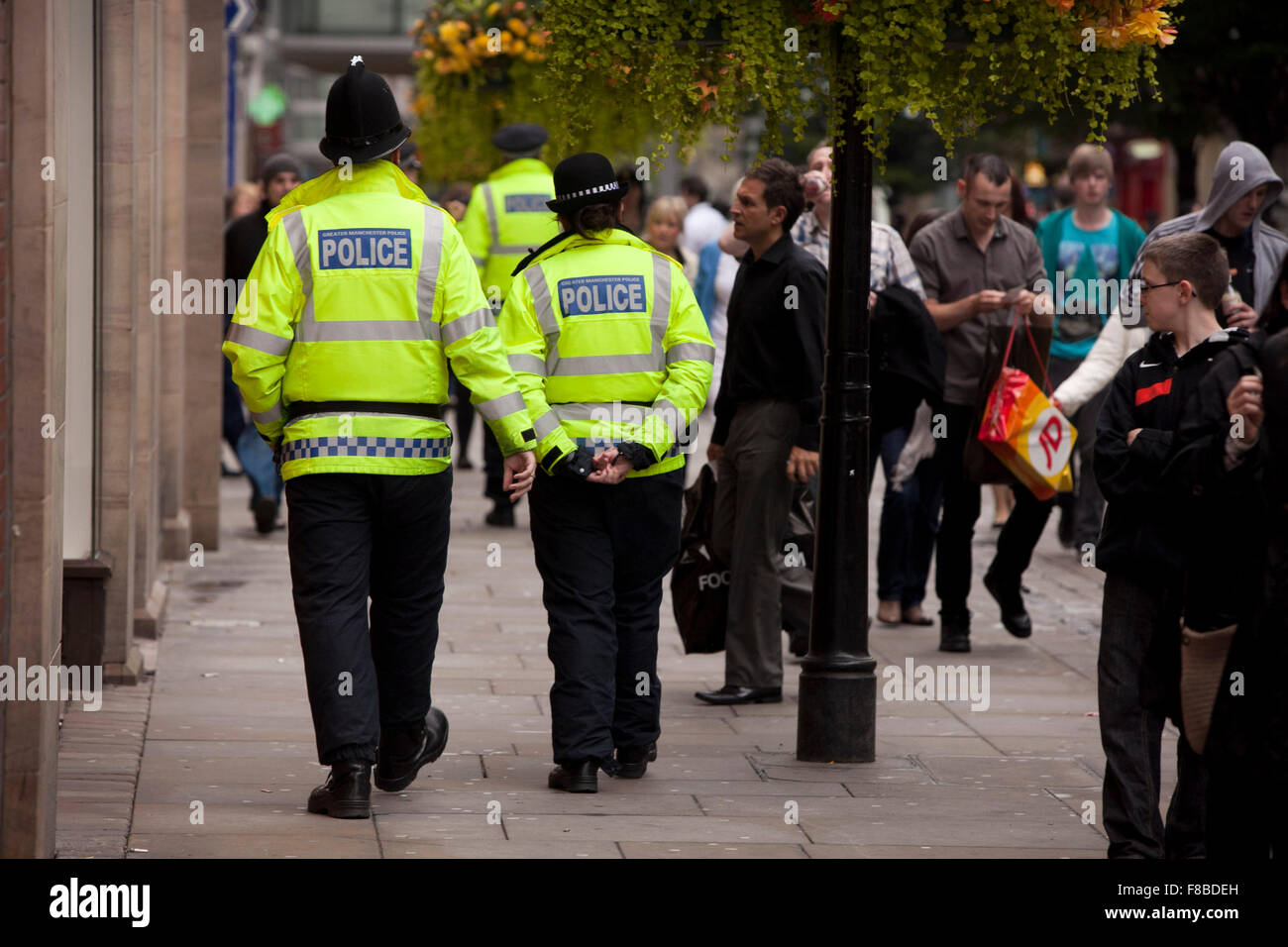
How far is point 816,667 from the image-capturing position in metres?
6.79

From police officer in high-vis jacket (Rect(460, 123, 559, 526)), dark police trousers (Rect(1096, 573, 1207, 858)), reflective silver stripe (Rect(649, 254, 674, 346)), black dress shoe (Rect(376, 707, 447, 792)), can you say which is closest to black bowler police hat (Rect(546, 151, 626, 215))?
reflective silver stripe (Rect(649, 254, 674, 346))

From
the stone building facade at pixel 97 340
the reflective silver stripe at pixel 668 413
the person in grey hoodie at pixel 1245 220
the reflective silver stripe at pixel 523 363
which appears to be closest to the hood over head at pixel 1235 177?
the person in grey hoodie at pixel 1245 220

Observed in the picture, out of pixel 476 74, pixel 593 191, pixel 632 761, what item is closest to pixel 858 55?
pixel 593 191

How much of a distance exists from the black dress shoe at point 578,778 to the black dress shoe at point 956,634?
302cm

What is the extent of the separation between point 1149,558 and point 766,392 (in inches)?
97.4

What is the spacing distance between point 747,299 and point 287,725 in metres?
2.19

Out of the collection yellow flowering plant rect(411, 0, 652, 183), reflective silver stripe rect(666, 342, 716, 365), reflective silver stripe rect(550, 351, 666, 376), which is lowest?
reflective silver stripe rect(550, 351, 666, 376)

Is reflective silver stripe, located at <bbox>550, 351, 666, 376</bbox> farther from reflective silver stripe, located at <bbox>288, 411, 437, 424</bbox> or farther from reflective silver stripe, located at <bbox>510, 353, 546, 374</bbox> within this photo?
reflective silver stripe, located at <bbox>288, 411, 437, 424</bbox>

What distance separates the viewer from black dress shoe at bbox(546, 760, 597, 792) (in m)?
6.24

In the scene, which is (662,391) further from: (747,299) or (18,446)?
(18,446)

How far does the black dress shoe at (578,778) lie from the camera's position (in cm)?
624

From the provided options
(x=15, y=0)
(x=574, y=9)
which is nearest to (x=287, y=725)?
(x=574, y=9)

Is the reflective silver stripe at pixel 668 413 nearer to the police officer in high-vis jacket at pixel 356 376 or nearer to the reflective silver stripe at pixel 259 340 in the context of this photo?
the police officer in high-vis jacket at pixel 356 376

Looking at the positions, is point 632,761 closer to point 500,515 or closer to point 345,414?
point 345,414
